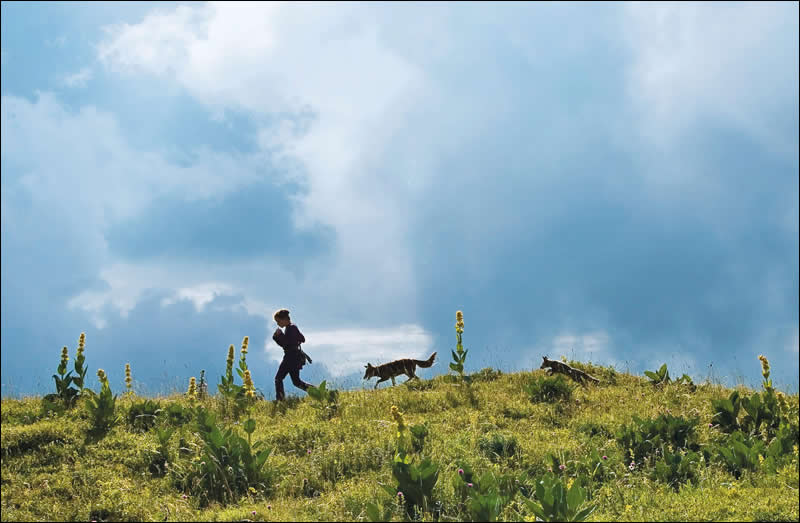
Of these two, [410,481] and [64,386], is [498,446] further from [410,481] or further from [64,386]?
[64,386]

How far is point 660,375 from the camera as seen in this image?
16.1m

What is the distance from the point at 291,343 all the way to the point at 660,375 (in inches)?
378

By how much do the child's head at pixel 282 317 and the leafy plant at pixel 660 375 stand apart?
948 centimetres

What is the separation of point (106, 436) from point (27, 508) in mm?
2690

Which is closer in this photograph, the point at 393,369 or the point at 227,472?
the point at 227,472

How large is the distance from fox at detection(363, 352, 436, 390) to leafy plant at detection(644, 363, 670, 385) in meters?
5.75

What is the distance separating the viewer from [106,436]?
456 inches

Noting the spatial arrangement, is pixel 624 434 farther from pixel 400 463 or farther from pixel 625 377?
pixel 625 377

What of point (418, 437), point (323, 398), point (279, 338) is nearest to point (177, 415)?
point (323, 398)

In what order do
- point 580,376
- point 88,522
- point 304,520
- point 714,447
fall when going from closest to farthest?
point 304,520 → point 88,522 → point 714,447 → point 580,376

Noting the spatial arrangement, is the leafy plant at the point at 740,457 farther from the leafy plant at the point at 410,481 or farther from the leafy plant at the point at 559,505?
the leafy plant at the point at 410,481

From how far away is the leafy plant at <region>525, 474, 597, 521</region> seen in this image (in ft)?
21.8

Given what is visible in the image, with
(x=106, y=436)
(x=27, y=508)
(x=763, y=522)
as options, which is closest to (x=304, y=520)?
(x=27, y=508)

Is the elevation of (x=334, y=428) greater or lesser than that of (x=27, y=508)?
greater
